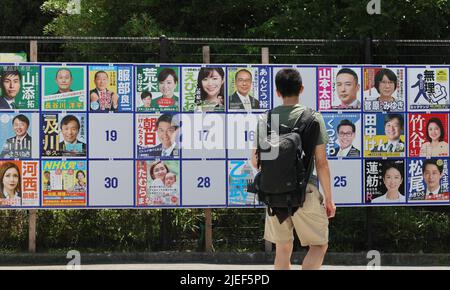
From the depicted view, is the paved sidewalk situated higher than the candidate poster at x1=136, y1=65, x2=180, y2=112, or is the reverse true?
the candidate poster at x1=136, y1=65, x2=180, y2=112

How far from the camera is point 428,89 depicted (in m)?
11.9

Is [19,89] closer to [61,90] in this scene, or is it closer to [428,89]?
[61,90]

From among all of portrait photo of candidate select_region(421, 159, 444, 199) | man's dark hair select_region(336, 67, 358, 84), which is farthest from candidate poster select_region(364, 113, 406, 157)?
man's dark hair select_region(336, 67, 358, 84)

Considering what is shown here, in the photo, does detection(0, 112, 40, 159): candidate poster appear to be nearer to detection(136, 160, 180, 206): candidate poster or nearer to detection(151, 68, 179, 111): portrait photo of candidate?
detection(136, 160, 180, 206): candidate poster

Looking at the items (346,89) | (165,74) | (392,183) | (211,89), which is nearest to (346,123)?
(346,89)

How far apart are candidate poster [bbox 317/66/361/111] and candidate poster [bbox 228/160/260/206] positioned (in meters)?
1.47

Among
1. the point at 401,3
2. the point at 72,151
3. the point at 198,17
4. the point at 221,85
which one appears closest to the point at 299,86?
the point at 221,85

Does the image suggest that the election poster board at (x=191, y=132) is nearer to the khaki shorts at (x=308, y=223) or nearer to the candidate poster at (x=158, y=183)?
the candidate poster at (x=158, y=183)

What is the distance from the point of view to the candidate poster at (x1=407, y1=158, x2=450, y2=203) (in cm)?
1186

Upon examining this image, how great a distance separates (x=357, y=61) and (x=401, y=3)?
7.24ft

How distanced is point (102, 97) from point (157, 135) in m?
0.98

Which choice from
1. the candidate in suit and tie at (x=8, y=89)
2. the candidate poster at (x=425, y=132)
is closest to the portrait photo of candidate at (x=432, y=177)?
the candidate poster at (x=425, y=132)

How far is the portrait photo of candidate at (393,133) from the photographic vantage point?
38.8ft

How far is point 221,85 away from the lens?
38.0 ft
